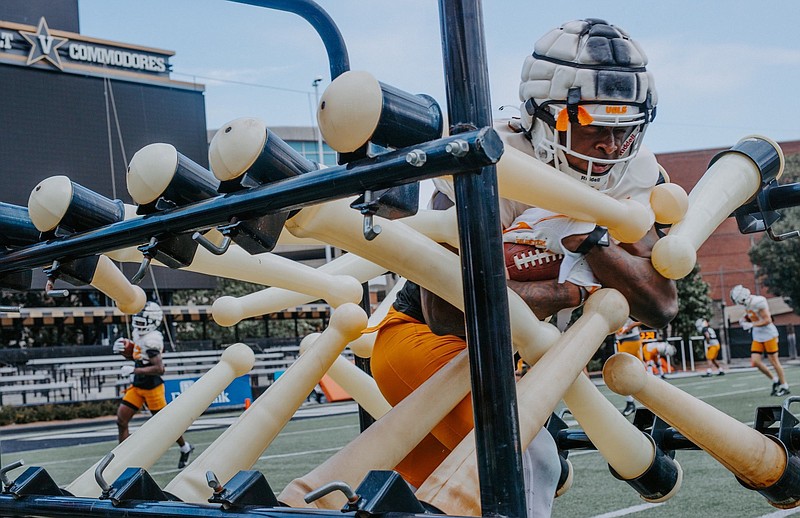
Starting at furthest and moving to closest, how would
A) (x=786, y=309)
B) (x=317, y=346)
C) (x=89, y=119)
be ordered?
(x=786, y=309) → (x=89, y=119) → (x=317, y=346)

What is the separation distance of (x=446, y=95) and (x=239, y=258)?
2.43ft

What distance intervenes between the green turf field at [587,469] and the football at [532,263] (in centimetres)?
46

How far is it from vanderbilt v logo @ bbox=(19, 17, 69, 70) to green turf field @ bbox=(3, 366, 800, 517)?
10013 mm

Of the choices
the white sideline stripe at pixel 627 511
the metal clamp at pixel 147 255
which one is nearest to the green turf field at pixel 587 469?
the white sideline stripe at pixel 627 511

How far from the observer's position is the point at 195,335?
26875 millimetres

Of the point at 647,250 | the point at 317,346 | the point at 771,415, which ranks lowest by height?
the point at 771,415

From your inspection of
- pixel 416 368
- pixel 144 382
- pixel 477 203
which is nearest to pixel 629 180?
pixel 416 368

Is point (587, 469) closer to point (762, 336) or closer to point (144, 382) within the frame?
point (144, 382)

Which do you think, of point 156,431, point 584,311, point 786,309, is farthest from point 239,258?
point 786,309

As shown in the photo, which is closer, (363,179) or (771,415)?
(363,179)

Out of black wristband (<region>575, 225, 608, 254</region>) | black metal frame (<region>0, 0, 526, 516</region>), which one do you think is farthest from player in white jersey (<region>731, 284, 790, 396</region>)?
black metal frame (<region>0, 0, 526, 516</region>)

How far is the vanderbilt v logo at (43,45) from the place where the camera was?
54.8 feet

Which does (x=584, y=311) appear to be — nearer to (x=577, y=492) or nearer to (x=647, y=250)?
(x=647, y=250)

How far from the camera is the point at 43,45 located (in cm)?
1695
